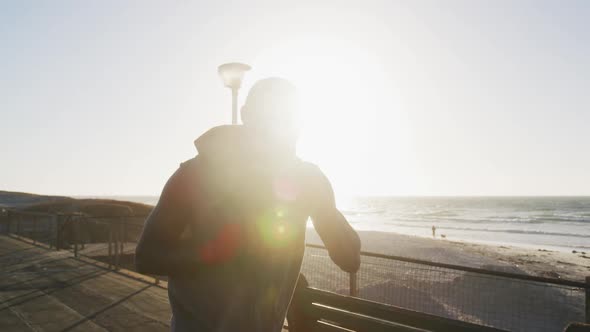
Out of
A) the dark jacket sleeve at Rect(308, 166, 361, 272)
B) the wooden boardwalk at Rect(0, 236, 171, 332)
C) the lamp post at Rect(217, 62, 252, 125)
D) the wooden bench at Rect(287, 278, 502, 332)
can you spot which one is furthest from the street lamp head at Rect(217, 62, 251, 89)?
the dark jacket sleeve at Rect(308, 166, 361, 272)

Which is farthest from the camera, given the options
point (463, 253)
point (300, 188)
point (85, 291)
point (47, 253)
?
point (463, 253)

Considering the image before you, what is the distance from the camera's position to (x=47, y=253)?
1415 cm

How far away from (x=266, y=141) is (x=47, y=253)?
50.4 feet

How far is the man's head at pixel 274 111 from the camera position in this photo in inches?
48.7

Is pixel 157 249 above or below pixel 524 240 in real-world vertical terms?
above

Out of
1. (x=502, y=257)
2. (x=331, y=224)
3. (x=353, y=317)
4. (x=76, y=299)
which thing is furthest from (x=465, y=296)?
(x=502, y=257)

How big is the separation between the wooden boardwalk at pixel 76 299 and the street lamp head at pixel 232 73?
3.62m

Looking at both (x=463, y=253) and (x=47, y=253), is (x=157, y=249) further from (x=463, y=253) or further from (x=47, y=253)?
(x=463, y=253)

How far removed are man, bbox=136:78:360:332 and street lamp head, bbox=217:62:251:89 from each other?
211 inches

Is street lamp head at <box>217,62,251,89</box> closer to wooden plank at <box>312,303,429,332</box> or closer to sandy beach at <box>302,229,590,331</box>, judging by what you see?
sandy beach at <box>302,229,590,331</box>

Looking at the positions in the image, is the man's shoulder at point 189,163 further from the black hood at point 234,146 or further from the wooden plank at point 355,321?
the wooden plank at point 355,321

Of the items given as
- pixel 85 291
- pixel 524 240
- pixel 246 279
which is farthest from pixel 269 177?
pixel 524 240

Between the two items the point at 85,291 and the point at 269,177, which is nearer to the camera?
the point at 269,177

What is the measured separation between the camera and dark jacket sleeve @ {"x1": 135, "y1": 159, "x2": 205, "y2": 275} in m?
1.13
